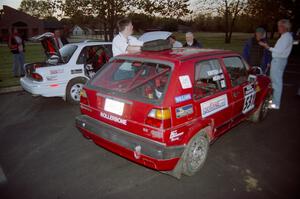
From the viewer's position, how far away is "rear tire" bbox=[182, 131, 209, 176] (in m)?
3.22

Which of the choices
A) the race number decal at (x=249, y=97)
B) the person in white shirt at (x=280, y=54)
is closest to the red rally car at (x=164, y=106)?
the race number decal at (x=249, y=97)

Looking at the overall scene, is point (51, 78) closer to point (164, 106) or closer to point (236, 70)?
point (164, 106)

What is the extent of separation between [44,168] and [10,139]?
142 cm

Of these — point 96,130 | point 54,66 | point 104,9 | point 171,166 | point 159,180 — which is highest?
point 104,9

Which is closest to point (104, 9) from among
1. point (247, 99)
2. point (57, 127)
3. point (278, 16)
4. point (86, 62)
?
point (86, 62)

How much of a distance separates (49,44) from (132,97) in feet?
14.6

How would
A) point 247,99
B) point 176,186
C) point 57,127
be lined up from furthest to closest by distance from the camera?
point 57,127 → point 247,99 → point 176,186

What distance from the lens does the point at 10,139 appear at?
4598 mm

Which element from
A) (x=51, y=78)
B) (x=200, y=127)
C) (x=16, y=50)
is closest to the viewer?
(x=200, y=127)

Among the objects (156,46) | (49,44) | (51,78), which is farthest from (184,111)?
(49,44)

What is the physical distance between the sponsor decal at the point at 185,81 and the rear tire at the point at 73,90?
13.7 ft

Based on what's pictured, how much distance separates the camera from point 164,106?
2869 mm

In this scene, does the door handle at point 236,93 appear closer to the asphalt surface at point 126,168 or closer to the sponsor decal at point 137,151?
the asphalt surface at point 126,168

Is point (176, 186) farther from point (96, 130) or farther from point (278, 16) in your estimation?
point (278, 16)
